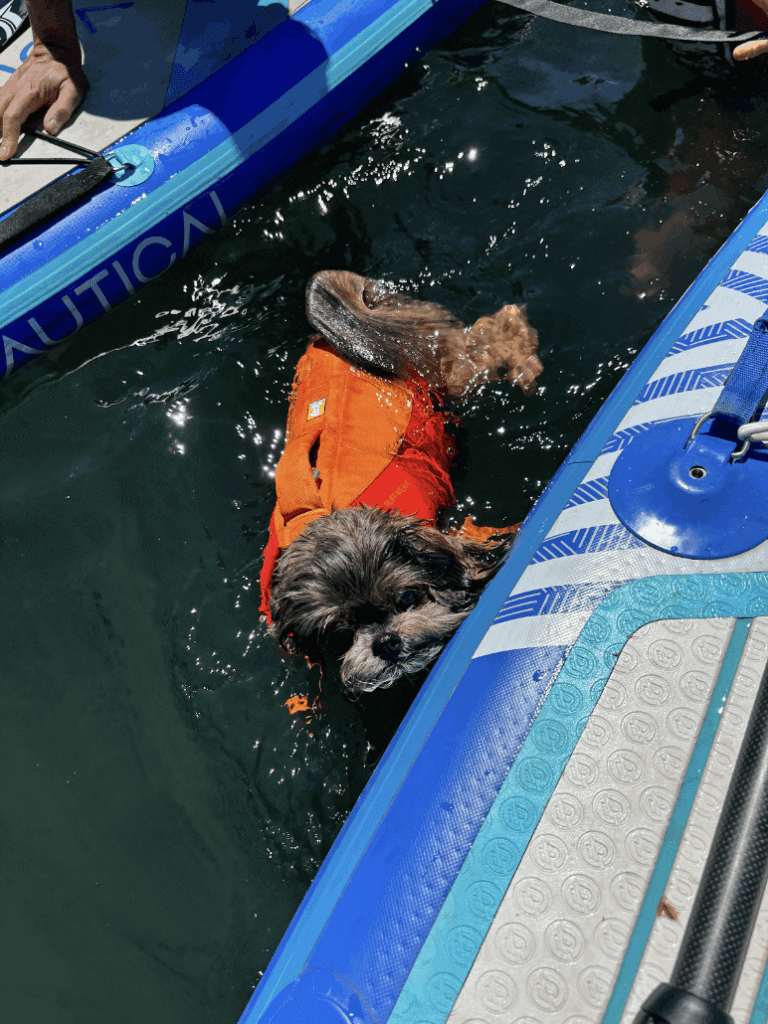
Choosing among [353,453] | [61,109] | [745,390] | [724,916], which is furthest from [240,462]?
[724,916]

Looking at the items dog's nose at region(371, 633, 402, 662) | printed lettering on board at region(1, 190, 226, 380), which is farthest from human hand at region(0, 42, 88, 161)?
dog's nose at region(371, 633, 402, 662)

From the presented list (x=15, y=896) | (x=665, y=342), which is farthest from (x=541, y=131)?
(x=15, y=896)

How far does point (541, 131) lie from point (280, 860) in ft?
13.4

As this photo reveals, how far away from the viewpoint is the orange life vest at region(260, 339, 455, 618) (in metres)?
2.90

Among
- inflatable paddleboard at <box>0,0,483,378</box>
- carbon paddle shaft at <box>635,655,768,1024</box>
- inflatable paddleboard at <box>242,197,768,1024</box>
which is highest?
inflatable paddleboard at <box>0,0,483,378</box>

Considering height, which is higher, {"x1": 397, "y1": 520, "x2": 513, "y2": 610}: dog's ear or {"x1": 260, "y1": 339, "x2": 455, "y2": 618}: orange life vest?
{"x1": 260, "y1": 339, "x2": 455, "y2": 618}: orange life vest

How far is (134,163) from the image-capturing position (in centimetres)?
418

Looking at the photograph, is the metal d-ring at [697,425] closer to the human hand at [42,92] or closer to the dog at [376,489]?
the dog at [376,489]

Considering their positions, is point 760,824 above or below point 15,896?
above

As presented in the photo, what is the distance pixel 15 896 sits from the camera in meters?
3.05

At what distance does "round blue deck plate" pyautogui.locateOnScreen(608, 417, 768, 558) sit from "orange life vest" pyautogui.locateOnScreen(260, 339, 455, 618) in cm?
78

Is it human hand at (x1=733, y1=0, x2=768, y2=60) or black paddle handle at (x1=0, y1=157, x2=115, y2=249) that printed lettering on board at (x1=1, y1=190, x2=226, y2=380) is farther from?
human hand at (x1=733, y1=0, x2=768, y2=60)

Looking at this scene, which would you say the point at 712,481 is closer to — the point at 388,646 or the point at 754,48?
the point at 388,646

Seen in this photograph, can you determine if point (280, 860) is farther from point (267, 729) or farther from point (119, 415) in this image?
point (119, 415)
